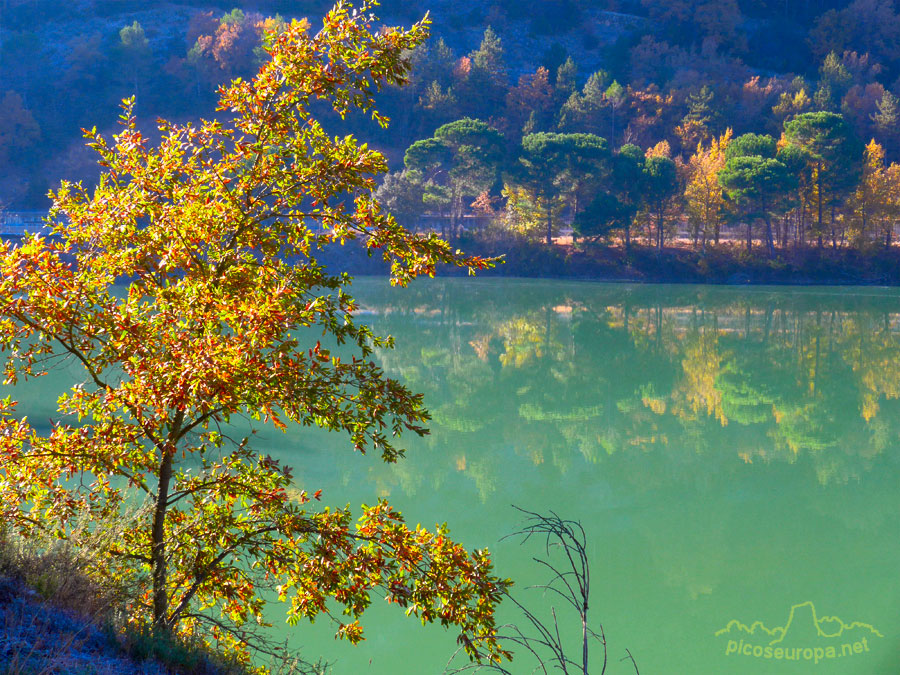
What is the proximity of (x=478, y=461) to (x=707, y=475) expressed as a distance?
2.62 meters

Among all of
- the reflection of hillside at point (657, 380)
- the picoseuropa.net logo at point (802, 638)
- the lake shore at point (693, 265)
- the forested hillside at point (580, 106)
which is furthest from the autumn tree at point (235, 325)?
the forested hillside at point (580, 106)

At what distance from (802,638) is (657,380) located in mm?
10363

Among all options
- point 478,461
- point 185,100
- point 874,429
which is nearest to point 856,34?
point 185,100

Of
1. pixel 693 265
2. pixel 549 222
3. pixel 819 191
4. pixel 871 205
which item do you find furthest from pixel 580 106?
pixel 871 205

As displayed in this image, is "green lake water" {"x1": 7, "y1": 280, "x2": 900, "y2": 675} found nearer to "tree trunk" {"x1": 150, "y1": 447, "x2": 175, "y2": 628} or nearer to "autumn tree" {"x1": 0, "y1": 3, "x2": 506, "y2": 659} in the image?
"tree trunk" {"x1": 150, "y1": 447, "x2": 175, "y2": 628}

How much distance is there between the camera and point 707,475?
392 inches

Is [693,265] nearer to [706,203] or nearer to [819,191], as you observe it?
[706,203]

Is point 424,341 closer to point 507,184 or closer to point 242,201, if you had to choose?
point 242,201

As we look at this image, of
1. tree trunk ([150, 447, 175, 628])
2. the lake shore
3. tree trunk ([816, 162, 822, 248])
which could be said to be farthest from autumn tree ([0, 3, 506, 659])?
tree trunk ([816, 162, 822, 248])

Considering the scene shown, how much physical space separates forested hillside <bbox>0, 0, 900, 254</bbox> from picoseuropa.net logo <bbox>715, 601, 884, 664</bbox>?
33.3 meters

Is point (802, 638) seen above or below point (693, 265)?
below

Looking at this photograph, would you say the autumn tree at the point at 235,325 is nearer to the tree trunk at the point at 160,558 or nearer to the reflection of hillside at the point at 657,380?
the tree trunk at the point at 160,558

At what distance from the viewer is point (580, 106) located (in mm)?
50750

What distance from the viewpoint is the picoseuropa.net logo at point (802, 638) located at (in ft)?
18.6
